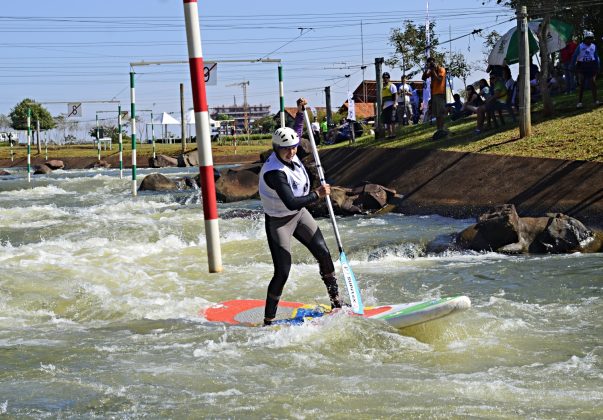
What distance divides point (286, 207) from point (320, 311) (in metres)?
1.12

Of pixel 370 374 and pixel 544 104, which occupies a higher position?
pixel 544 104

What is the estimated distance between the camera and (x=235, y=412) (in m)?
5.70

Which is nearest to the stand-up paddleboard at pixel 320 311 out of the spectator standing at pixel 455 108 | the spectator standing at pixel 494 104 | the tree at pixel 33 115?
the spectator standing at pixel 494 104

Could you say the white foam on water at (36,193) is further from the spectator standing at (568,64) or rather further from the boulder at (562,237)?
the boulder at (562,237)

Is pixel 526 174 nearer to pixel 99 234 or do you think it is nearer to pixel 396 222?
pixel 396 222

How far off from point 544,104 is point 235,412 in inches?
606

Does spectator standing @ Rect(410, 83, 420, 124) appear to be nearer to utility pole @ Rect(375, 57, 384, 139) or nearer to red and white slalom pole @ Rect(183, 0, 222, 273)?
utility pole @ Rect(375, 57, 384, 139)

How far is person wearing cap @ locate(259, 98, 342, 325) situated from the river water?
535 mm

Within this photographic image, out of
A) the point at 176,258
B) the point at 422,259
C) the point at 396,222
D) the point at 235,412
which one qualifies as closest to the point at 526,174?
the point at 396,222

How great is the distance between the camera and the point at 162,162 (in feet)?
153

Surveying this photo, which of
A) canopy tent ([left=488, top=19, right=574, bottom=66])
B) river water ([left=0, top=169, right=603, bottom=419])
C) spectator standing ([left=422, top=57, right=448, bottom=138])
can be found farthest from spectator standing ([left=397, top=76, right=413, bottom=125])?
river water ([left=0, top=169, right=603, bottom=419])

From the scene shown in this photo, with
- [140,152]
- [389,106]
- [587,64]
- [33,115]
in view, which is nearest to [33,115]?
[33,115]

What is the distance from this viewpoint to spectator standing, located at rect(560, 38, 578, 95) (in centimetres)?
2316

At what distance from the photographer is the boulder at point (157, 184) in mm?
27781
